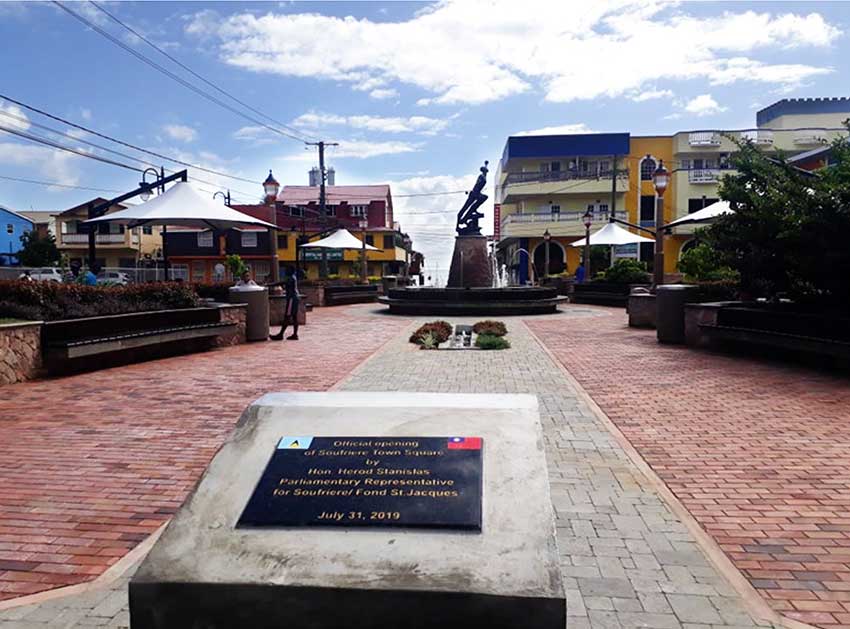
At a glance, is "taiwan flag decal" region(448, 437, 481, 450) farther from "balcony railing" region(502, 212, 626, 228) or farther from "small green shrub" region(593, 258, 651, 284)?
"balcony railing" region(502, 212, 626, 228)

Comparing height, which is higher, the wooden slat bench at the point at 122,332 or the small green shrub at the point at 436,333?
the wooden slat bench at the point at 122,332

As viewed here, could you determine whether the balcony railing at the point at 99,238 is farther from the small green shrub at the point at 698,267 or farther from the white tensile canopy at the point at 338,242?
the small green shrub at the point at 698,267

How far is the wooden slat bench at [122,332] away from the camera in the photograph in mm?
9391

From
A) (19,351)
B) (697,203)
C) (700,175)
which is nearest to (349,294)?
(19,351)

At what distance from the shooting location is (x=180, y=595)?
105 inches

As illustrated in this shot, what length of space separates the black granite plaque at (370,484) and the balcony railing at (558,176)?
151ft

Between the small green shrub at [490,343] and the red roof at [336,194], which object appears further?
the red roof at [336,194]

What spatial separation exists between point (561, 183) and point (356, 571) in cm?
4695

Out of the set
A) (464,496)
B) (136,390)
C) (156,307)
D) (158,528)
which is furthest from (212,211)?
(464,496)

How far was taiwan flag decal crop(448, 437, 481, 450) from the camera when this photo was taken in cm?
334

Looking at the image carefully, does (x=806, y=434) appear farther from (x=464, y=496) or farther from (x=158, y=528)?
(x=158, y=528)

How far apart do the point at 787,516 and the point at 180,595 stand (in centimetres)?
371

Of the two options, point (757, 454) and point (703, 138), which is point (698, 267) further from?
point (703, 138)

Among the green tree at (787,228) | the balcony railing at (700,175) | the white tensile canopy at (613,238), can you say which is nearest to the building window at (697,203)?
the balcony railing at (700,175)
